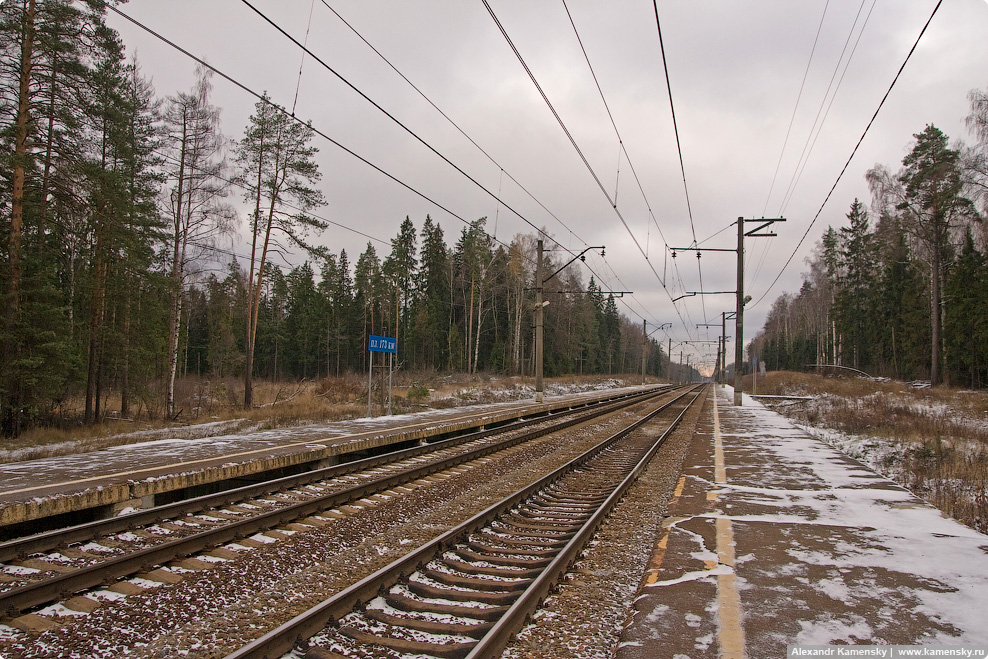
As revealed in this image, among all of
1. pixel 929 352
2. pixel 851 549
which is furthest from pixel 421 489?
pixel 929 352

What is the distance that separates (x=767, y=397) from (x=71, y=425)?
36695 millimetres

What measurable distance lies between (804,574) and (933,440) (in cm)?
1051

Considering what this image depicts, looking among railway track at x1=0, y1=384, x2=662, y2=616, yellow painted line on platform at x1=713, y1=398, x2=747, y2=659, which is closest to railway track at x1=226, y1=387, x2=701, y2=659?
yellow painted line on platform at x1=713, y1=398, x2=747, y2=659

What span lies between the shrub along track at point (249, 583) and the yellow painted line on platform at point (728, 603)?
3.00 metres

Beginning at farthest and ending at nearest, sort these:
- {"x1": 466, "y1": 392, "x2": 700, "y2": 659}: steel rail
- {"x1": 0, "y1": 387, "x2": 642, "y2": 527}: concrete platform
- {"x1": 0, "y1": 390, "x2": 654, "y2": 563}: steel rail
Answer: {"x1": 0, "y1": 387, "x2": 642, "y2": 527}: concrete platform
{"x1": 0, "y1": 390, "x2": 654, "y2": 563}: steel rail
{"x1": 466, "y1": 392, "x2": 700, "y2": 659}: steel rail

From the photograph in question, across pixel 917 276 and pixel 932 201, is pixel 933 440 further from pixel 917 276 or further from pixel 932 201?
pixel 917 276

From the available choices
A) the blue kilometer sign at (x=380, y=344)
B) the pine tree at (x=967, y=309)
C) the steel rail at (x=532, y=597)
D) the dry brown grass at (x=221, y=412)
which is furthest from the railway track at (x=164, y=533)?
the pine tree at (x=967, y=309)

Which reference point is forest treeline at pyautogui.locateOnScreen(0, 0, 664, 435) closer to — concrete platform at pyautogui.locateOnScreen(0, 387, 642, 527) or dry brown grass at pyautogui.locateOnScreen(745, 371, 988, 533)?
concrete platform at pyautogui.locateOnScreen(0, 387, 642, 527)

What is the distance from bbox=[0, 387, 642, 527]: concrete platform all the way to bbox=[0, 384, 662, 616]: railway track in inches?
30.7

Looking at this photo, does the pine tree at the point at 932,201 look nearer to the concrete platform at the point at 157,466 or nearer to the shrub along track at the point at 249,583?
the concrete platform at the point at 157,466

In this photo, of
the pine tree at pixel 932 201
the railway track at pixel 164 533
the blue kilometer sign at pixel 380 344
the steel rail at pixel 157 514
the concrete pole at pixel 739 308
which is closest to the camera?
the railway track at pixel 164 533

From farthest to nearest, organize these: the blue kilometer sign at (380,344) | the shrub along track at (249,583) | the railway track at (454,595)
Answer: the blue kilometer sign at (380,344) → the shrub along track at (249,583) → the railway track at (454,595)

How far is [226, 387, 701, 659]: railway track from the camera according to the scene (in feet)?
11.5

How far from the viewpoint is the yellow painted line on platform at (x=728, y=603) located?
11.1 feet
